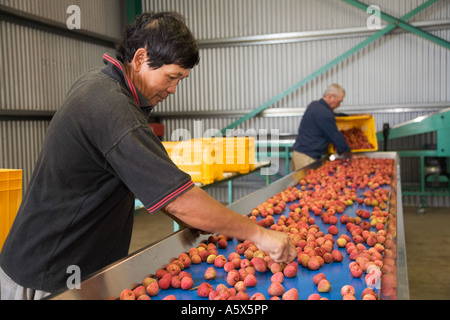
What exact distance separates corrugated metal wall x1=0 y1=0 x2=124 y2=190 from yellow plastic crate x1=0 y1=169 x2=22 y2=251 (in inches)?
170

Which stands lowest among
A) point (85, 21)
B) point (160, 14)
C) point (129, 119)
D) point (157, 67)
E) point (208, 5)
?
point (129, 119)

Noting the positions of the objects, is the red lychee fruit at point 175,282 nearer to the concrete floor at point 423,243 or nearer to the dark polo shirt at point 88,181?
the dark polo shirt at point 88,181

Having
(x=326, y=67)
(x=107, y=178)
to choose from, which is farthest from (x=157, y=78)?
(x=326, y=67)

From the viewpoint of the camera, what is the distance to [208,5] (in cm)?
905

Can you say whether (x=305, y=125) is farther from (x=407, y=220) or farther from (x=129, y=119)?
(x=129, y=119)

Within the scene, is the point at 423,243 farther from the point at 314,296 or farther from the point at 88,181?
the point at 88,181

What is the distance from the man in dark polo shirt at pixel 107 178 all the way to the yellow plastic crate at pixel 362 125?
4.80 metres

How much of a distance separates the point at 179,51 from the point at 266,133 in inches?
289

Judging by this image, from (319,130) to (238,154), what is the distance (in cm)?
170

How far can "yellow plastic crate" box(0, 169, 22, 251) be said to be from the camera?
2168 millimetres

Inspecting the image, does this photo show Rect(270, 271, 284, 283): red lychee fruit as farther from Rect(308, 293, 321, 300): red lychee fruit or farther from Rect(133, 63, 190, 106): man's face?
Rect(133, 63, 190, 106): man's face

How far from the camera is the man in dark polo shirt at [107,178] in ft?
4.22
